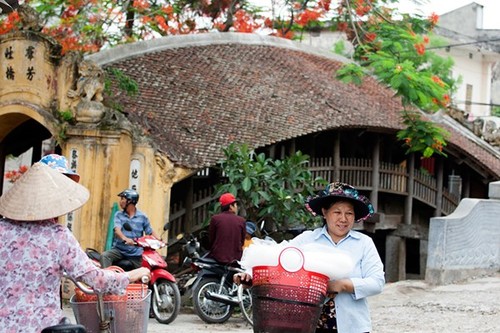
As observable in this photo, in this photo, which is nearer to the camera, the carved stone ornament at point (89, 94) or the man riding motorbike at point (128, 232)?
the man riding motorbike at point (128, 232)

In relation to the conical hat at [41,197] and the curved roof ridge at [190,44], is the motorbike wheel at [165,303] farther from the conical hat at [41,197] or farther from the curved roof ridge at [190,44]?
the conical hat at [41,197]

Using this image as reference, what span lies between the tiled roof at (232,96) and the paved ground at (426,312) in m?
3.65

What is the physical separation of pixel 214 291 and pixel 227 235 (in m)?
0.73

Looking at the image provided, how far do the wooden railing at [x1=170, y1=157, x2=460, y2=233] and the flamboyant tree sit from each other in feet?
4.98

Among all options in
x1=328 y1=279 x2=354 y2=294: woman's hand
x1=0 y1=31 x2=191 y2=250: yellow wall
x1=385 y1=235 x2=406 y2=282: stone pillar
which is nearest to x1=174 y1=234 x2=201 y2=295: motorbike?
x1=0 y1=31 x2=191 y2=250: yellow wall

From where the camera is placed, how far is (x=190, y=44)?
71.9 feet

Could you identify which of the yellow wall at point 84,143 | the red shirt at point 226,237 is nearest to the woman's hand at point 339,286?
the red shirt at point 226,237

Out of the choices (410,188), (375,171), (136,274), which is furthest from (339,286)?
(410,188)

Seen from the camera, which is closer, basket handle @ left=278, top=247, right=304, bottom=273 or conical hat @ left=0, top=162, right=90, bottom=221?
conical hat @ left=0, top=162, right=90, bottom=221

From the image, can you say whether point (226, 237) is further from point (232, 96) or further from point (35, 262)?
point (35, 262)

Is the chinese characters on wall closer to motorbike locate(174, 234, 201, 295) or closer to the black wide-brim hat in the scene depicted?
motorbike locate(174, 234, 201, 295)

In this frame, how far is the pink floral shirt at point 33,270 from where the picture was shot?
502 centimetres

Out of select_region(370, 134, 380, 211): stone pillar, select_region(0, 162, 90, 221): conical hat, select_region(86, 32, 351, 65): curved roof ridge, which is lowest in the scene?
select_region(0, 162, 90, 221): conical hat

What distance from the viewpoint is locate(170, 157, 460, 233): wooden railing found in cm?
1839
